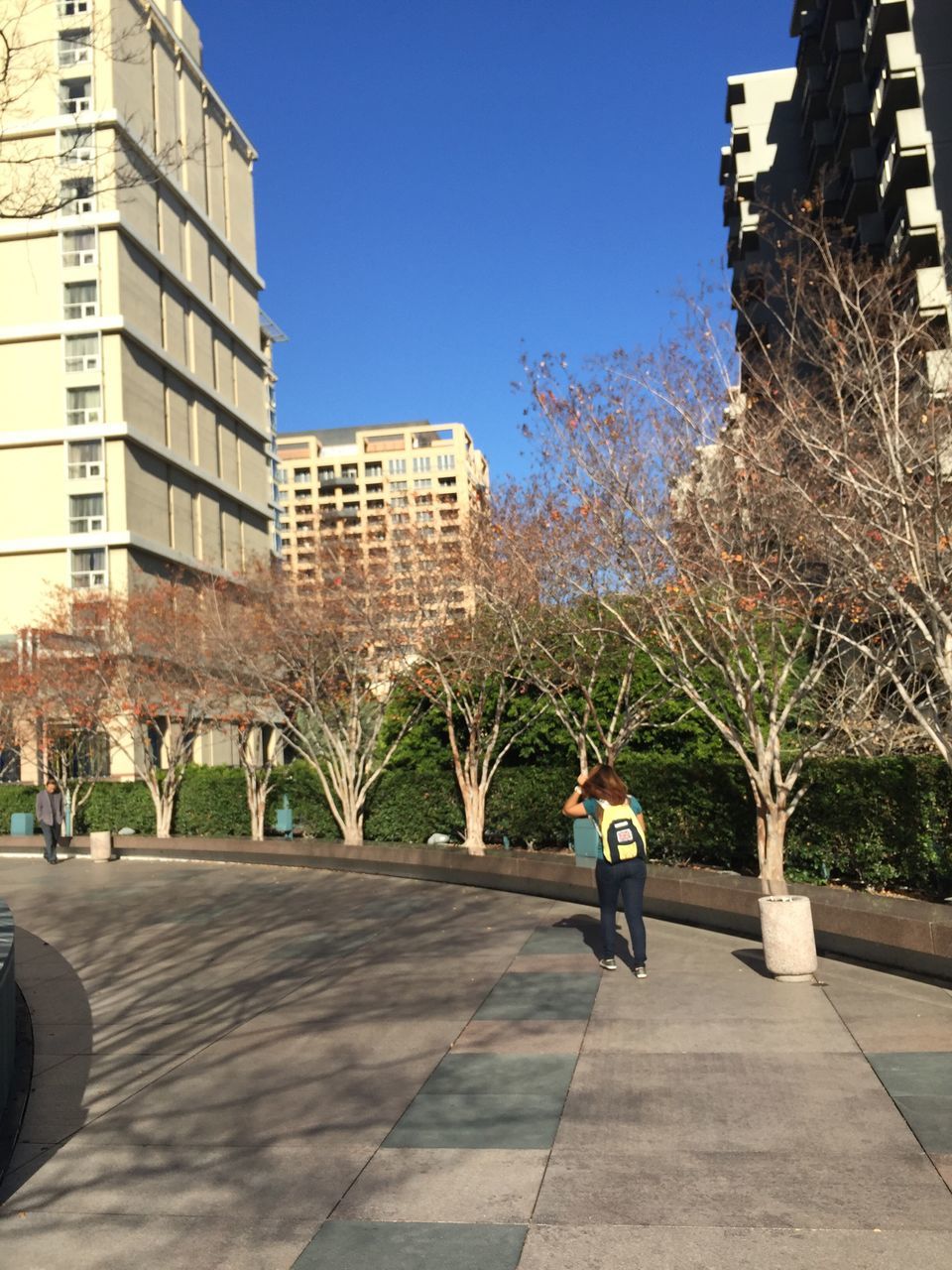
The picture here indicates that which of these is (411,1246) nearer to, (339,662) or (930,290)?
(339,662)

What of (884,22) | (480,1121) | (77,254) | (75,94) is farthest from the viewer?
(75,94)

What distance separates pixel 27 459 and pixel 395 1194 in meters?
45.8

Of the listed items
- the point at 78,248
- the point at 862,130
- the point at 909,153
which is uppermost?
the point at 862,130

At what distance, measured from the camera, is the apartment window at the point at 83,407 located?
4569 cm

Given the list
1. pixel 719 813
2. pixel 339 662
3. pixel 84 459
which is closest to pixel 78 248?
pixel 84 459

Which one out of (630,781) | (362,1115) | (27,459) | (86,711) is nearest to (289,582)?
(86,711)

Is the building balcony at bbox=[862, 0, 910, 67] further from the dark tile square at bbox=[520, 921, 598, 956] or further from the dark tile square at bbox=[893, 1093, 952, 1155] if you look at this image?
the dark tile square at bbox=[893, 1093, 952, 1155]

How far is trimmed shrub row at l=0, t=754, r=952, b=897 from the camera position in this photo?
37.1 feet

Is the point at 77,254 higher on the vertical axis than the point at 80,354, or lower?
higher

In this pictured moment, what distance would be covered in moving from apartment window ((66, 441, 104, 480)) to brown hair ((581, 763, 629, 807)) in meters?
39.7

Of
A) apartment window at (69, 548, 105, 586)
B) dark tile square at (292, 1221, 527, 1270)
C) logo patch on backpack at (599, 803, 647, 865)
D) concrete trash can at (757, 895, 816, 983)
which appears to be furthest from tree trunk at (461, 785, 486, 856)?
apartment window at (69, 548, 105, 586)

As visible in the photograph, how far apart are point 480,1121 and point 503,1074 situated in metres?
0.88

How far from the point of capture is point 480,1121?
5988 mm

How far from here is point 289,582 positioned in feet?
80.7
